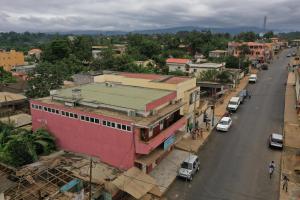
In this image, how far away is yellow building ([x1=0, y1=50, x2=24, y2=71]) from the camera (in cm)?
8450

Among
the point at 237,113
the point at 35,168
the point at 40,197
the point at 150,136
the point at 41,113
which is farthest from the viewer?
the point at 237,113

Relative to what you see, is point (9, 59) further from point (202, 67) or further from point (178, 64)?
point (202, 67)

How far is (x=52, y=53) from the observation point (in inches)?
2869

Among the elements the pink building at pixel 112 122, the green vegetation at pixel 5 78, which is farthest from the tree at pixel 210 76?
the green vegetation at pixel 5 78

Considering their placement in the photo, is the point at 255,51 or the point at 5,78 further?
the point at 255,51

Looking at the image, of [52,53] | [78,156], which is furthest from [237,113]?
[52,53]

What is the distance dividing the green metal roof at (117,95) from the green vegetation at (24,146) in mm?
4459

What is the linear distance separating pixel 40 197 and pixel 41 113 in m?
10.9

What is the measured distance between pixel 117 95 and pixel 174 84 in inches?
280

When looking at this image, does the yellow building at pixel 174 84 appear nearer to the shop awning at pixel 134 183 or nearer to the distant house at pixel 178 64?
the shop awning at pixel 134 183

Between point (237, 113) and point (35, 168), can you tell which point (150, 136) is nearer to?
point (35, 168)

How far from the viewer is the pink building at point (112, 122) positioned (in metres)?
21.2

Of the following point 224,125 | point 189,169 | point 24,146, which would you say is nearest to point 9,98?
point 24,146

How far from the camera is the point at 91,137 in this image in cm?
2302
